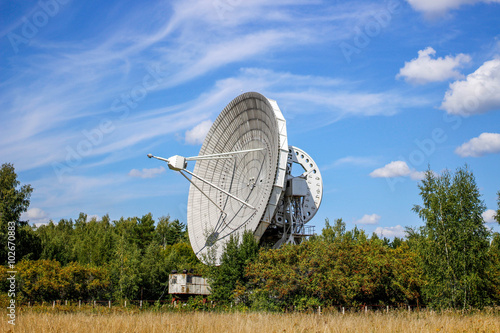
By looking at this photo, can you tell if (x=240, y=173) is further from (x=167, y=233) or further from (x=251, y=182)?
(x=167, y=233)

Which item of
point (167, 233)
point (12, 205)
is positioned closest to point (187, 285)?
point (12, 205)

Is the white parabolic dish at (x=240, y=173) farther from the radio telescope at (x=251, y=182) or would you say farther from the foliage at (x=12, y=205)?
the foliage at (x=12, y=205)

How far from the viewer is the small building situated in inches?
1674

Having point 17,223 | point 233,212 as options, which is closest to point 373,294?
point 233,212

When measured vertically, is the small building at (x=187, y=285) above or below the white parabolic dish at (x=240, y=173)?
below

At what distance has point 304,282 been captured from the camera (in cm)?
3167

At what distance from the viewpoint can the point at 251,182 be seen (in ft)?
133

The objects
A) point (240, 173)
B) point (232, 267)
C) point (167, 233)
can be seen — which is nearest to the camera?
point (232, 267)

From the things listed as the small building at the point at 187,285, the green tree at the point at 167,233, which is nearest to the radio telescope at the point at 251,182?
the small building at the point at 187,285

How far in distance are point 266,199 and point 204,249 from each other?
10.8 meters

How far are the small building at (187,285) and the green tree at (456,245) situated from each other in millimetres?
22572

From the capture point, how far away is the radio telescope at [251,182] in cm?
3478

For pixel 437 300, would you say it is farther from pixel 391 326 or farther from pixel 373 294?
pixel 391 326

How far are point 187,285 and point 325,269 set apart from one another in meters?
15.5
